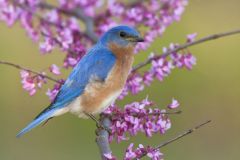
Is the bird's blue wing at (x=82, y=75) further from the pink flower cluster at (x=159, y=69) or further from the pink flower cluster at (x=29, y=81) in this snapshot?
the pink flower cluster at (x=159, y=69)

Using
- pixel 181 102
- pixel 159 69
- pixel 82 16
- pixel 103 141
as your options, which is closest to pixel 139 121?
pixel 103 141

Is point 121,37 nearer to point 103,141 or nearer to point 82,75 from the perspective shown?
point 82,75

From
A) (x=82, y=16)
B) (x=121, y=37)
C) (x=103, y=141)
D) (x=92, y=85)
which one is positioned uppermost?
(x=82, y=16)

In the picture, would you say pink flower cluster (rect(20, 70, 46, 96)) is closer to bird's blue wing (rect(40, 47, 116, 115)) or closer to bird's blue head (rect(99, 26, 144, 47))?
bird's blue wing (rect(40, 47, 116, 115))

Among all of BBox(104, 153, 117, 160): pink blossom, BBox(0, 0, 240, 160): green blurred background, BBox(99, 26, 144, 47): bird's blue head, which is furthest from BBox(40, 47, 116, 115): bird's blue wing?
BBox(0, 0, 240, 160): green blurred background

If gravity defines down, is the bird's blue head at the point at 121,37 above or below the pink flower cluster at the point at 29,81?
above

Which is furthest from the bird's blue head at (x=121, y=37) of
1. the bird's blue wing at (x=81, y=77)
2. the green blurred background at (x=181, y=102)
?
the green blurred background at (x=181, y=102)
